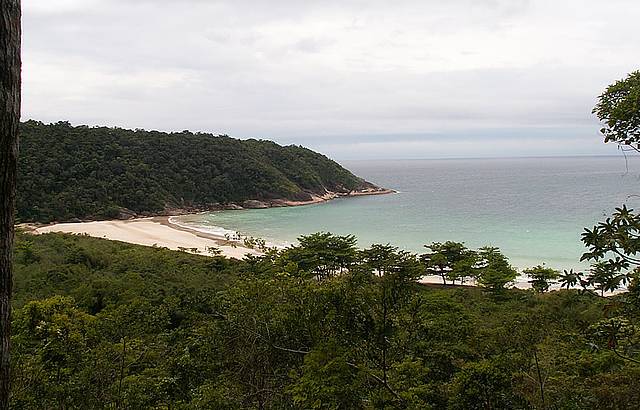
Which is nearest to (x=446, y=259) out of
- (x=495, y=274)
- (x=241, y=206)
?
(x=495, y=274)

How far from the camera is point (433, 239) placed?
32.0m

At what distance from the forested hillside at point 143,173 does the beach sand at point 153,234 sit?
391 centimetres

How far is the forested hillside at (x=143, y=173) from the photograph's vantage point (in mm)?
39875

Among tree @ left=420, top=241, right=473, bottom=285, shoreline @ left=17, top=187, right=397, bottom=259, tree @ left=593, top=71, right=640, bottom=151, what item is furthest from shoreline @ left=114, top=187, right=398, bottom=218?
tree @ left=593, top=71, right=640, bottom=151

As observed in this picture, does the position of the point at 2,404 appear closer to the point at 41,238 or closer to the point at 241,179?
the point at 41,238

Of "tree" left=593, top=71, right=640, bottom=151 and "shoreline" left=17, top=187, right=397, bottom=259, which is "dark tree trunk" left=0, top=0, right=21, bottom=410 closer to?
"tree" left=593, top=71, right=640, bottom=151

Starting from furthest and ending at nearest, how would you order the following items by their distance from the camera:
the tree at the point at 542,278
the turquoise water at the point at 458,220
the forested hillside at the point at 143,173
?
the forested hillside at the point at 143,173 → the turquoise water at the point at 458,220 → the tree at the point at 542,278

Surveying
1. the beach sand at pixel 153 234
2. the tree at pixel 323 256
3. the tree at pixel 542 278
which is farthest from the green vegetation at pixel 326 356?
the beach sand at pixel 153 234

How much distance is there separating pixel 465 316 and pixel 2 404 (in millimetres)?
7900

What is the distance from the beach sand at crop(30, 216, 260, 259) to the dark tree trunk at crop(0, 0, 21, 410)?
82.8 ft

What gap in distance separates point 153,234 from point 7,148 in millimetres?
33958

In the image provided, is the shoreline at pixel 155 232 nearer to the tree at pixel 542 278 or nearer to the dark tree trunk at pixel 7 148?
the tree at pixel 542 278

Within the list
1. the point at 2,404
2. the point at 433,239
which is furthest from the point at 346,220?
the point at 2,404

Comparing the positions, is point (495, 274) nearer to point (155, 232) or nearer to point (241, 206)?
point (155, 232)
